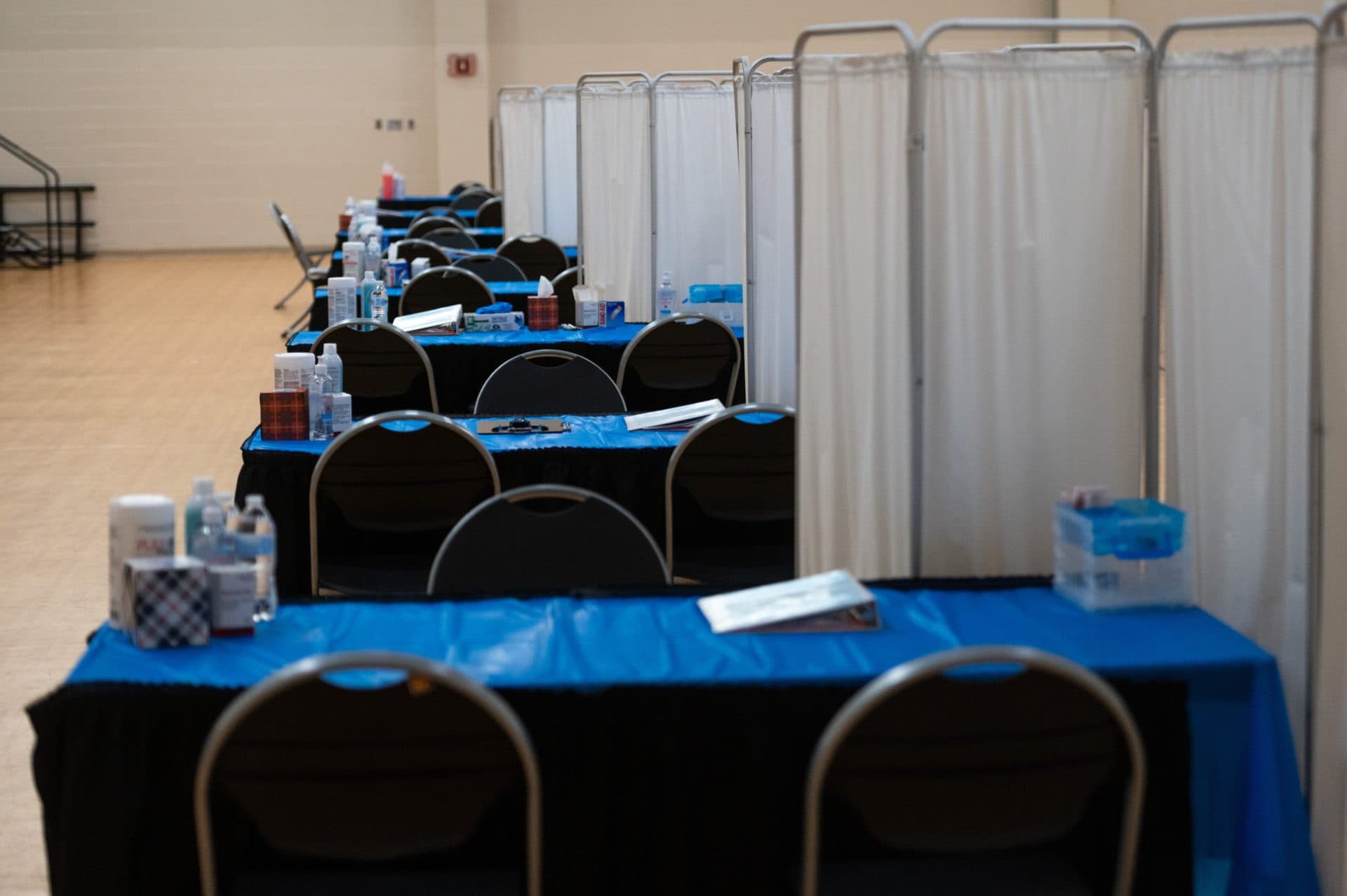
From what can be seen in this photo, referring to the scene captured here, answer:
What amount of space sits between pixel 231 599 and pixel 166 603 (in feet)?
0.32

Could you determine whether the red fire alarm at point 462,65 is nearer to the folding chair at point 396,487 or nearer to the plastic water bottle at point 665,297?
the plastic water bottle at point 665,297

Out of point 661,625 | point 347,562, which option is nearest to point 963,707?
point 661,625

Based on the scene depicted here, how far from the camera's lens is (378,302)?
20.0 feet

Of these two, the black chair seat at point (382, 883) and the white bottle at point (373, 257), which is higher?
the white bottle at point (373, 257)

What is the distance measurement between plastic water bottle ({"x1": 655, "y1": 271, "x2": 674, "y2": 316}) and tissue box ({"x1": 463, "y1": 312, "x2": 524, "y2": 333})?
1.87ft

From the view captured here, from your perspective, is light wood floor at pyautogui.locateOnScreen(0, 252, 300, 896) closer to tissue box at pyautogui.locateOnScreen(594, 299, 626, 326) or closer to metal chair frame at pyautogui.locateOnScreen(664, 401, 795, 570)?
metal chair frame at pyautogui.locateOnScreen(664, 401, 795, 570)

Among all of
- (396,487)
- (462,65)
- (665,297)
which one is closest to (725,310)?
(665,297)

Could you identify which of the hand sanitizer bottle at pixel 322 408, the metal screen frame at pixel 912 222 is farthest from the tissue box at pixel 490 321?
the metal screen frame at pixel 912 222

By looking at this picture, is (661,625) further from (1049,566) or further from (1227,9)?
(1227,9)

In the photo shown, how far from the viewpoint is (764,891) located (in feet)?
6.96

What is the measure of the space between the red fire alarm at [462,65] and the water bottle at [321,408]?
434 inches

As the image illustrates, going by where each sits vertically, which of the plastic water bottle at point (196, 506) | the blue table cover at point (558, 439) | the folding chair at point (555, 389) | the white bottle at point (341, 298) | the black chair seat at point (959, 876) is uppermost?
the white bottle at point (341, 298)

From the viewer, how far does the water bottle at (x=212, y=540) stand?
2305mm

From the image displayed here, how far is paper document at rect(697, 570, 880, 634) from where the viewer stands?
7.61 ft
